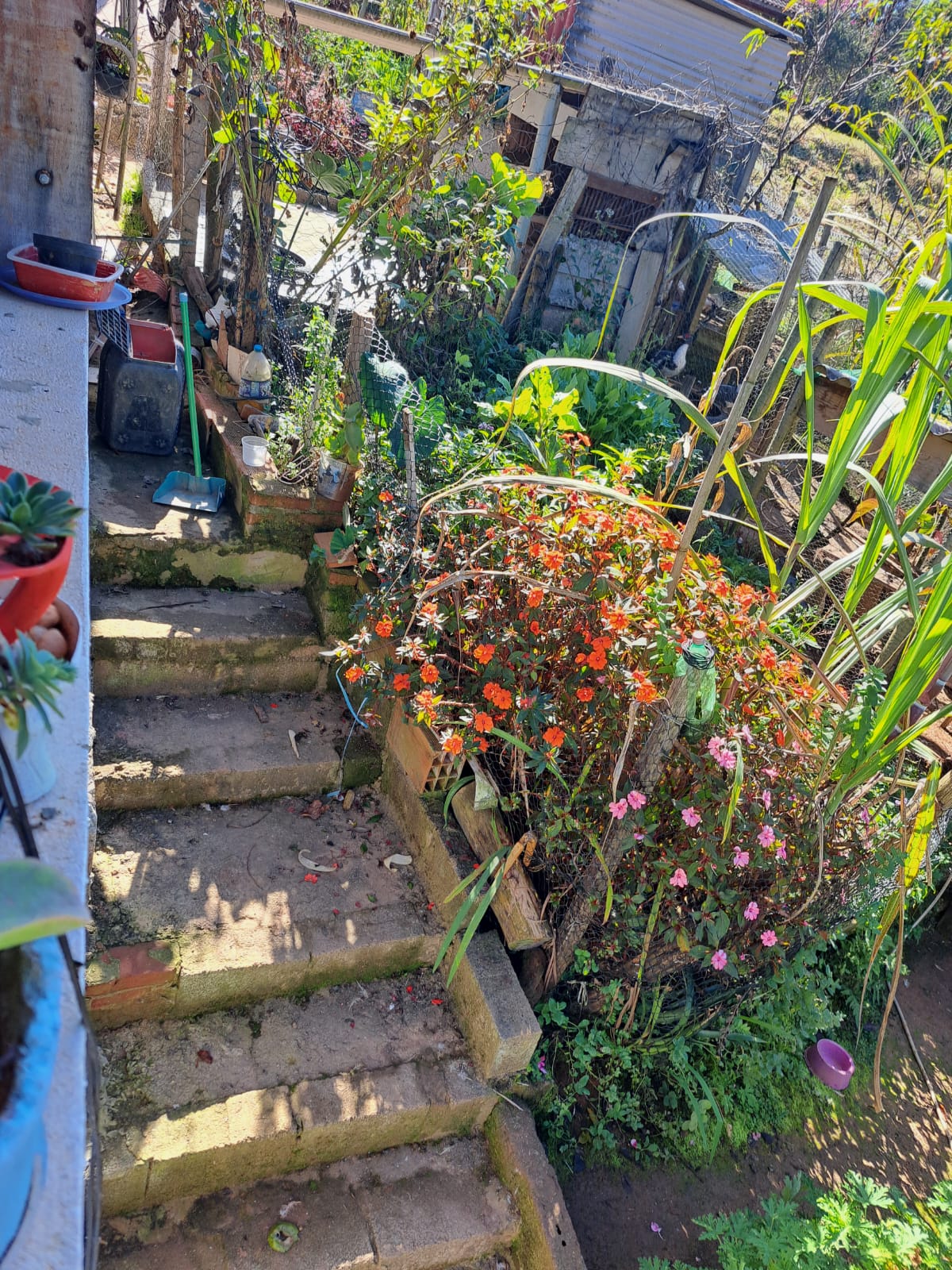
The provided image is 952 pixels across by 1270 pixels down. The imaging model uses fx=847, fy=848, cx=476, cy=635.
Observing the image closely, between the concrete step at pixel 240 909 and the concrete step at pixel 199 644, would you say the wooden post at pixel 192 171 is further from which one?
the concrete step at pixel 240 909

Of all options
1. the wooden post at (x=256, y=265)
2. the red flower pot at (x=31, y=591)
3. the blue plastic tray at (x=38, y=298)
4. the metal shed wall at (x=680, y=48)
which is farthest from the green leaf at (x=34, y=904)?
the metal shed wall at (x=680, y=48)

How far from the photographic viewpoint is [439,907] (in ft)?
9.21

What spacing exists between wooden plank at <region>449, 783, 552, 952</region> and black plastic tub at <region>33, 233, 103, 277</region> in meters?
2.17

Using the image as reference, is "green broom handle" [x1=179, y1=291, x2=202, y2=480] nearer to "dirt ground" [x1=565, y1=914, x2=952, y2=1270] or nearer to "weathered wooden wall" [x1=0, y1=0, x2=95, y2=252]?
"weathered wooden wall" [x1=0, y1=0, x2=95, y2=252]

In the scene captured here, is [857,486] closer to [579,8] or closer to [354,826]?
[354,826]

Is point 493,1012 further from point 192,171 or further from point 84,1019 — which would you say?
point 192,171

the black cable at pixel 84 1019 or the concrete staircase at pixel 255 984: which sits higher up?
the black cable at pixel 84 1019

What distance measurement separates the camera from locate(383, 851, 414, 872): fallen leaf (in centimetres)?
294

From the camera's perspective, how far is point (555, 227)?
701 cm

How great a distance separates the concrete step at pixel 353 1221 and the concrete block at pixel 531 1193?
1.7 inches

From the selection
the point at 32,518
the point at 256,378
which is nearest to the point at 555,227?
the point at 256,378

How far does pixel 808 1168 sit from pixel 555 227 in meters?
6.64

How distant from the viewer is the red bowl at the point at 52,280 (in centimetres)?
272

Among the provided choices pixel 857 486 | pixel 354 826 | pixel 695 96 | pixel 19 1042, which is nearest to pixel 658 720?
pixel 354 826
